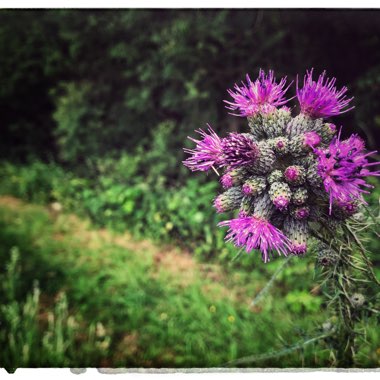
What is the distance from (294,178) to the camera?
1.26 meters

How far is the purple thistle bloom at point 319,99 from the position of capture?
134 cm

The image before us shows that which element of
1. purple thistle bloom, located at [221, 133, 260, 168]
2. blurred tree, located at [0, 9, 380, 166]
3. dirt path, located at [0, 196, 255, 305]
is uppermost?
blurred tree, located at [0, 9, 380, 166]

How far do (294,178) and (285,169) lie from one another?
7 centimetres

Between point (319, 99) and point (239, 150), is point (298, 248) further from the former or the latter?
point (319, 99)

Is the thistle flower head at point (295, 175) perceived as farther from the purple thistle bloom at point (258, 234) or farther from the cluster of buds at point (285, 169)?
the purple thistle bloom at point (258, 234)

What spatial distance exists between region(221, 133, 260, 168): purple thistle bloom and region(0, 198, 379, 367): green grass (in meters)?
1.43

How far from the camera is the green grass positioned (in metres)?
2.58

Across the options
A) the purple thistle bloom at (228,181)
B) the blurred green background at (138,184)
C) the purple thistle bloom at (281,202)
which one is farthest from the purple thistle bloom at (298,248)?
the blurred green background at (138,184)

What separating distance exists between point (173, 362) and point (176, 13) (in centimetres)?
199

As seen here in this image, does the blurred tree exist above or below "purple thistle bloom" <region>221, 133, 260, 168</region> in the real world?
above

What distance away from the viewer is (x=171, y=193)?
305cm

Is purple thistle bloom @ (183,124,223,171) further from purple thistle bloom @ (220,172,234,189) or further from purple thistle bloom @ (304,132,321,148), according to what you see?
purple thistle bloom @ (304,132,321,148)

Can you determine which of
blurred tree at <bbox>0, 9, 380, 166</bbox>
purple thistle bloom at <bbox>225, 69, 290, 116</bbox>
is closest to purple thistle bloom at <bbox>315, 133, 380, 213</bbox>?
purple thistle bloom at <bbox>225, 69, 290, 116</bbox>

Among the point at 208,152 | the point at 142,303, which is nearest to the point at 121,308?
the point at 142,303
